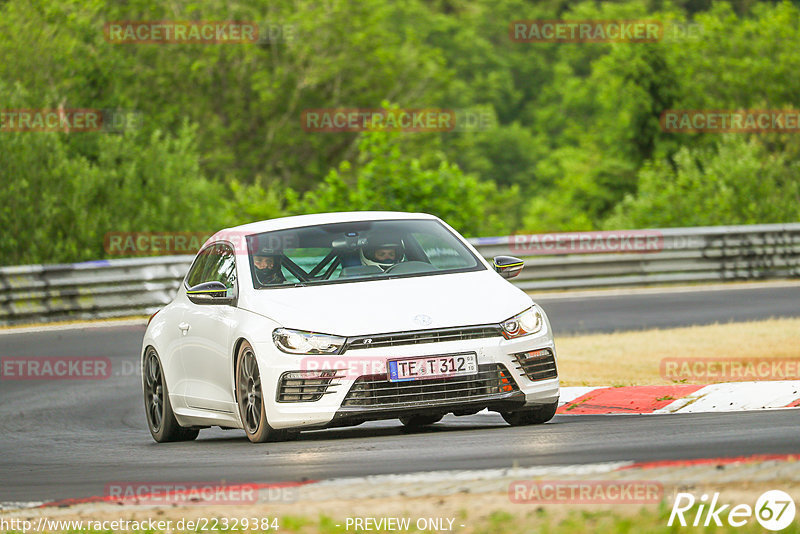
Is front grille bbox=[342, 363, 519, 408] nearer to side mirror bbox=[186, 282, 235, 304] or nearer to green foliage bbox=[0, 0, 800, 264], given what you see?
side mirror bbox=[186, 282, 235, 304]

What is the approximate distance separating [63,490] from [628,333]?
10.4 meters

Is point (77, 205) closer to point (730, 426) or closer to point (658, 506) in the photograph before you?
point (730, 426)

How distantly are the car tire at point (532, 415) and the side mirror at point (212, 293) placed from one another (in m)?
2.01

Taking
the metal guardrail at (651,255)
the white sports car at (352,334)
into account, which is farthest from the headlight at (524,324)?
the metal guardrail at (651,255)

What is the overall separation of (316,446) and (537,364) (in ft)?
4.81

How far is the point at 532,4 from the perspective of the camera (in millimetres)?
90875

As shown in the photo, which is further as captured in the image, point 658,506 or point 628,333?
point 628,333

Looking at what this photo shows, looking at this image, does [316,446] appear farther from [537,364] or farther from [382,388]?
[537,364]

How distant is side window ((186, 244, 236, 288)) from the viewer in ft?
32.9

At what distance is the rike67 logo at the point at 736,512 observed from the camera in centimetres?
517

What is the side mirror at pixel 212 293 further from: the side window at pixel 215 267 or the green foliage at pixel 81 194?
the green foliage at pixel 81 194

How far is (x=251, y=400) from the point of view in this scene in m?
9.09

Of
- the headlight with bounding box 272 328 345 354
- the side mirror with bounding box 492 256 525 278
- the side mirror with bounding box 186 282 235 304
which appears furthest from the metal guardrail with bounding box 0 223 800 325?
the headlight with bounding box 272 328 345 354

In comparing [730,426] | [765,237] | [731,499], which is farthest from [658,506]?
[765,237]
